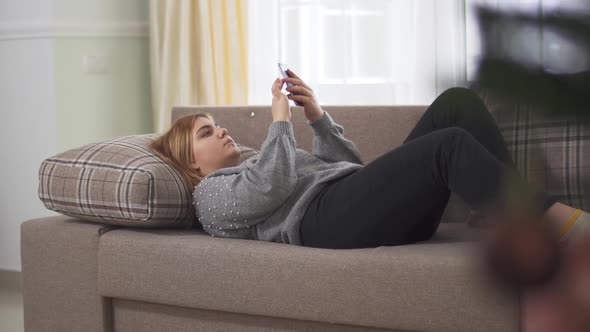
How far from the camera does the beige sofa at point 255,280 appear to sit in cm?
163

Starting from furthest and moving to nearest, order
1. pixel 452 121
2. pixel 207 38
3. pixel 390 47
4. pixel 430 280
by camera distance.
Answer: pixel 207 38
pixel 390 47
pixel 452 121
pixel 430 280

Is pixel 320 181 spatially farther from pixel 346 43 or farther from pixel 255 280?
pixel 346 43

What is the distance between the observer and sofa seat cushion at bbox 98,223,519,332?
1.61 meters

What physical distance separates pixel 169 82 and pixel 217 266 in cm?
196

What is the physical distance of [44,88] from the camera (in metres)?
3.29

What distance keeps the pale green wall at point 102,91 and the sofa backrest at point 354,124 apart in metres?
1.10

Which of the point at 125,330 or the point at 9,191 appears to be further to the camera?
the point at 9,191

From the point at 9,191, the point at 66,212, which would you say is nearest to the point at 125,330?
the point at 66,212

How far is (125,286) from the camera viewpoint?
6.53 feet

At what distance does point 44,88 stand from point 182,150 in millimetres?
1359

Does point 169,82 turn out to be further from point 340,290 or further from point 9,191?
point 340,290

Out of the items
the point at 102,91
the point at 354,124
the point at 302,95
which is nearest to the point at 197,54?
the point at 102,91

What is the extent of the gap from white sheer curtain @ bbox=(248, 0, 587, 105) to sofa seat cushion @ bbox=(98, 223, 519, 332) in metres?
1.38

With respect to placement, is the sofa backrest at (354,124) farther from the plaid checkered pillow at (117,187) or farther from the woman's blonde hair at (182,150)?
the plaid checkered pillow at (117,187)
